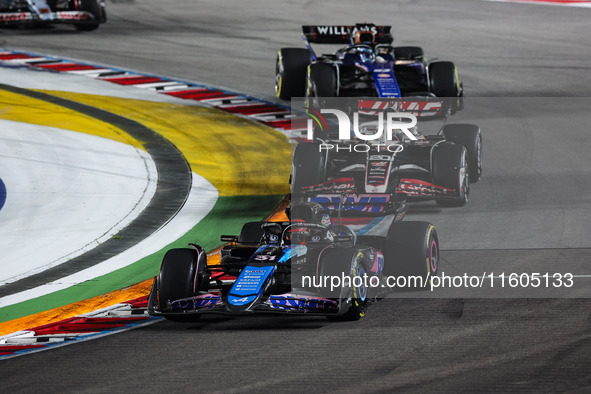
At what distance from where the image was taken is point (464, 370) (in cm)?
884

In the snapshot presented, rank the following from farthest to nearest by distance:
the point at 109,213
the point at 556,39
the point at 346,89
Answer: the point at 556,39 < the point at 346,89 < the point at 109,213

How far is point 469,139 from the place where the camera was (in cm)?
1498

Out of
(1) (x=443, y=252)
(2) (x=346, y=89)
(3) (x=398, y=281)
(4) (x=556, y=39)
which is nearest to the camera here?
(3) (x=398, y=281)

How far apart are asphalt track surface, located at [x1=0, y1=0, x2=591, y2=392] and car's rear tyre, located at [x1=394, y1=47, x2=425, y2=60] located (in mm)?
1518

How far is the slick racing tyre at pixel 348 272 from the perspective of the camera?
10.0m

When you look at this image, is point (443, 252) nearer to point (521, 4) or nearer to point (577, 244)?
point (577, 244)

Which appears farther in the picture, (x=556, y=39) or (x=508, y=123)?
(x=556, y=39)

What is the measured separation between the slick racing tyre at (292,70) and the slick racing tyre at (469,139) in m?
5.82

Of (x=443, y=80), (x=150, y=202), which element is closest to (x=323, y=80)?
(x=443, y=80)

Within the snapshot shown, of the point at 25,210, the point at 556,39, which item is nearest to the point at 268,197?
the point at 25,210

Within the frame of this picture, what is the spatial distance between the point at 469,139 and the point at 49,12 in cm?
1362

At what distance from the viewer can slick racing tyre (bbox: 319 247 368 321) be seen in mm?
10039

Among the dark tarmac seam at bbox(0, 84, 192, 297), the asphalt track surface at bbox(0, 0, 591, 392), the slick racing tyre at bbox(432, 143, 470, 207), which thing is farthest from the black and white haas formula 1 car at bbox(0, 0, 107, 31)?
the slick racing tyre at bbox(432, 143, 470, 207)

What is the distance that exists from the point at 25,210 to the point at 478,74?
11317mm
